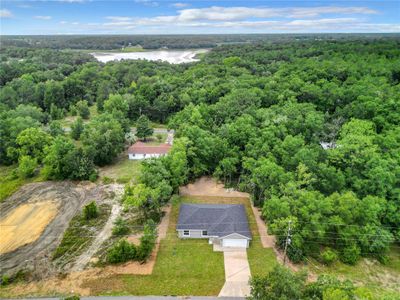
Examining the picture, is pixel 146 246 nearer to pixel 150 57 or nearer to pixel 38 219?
pixel 38 219

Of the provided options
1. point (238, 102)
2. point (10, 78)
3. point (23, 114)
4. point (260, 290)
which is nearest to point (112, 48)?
point (10, 78)

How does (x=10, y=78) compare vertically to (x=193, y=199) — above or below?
above

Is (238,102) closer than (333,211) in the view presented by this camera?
No

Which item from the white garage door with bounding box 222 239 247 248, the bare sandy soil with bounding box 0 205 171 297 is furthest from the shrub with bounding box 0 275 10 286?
the white garage door with bounding box 222 239 247 248

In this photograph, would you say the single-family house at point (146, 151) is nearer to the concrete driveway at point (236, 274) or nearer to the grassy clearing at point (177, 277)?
the grassy clearing at point (177, 277)

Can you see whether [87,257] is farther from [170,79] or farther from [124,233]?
[170,79]

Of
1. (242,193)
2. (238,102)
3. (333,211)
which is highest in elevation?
(238,102)

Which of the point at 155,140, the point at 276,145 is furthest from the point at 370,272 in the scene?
the point at 155,140
